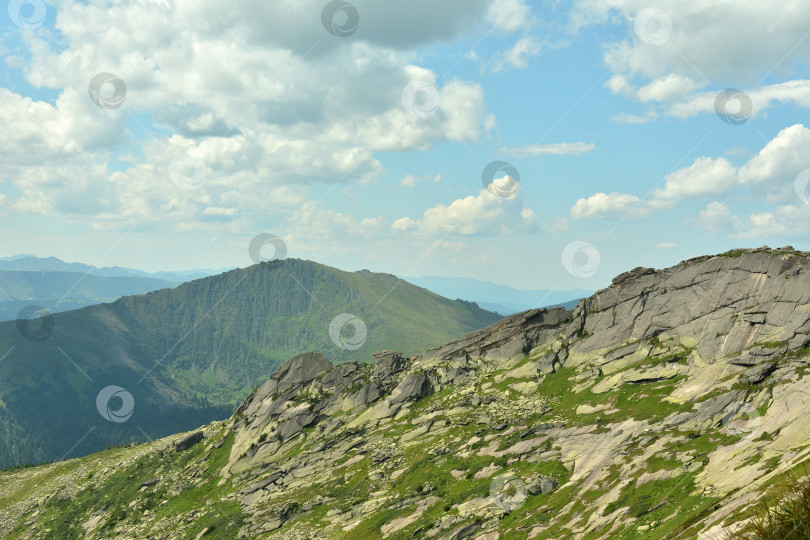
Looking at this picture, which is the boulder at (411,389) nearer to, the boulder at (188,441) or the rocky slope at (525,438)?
the rocky slope at (525,438)

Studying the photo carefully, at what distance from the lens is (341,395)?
127375 mm

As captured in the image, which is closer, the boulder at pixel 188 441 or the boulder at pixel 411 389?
the boulder at pixel 411 389

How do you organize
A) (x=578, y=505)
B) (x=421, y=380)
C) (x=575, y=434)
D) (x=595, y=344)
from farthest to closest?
(x=421, y=380), (x=595, y=344), (x=575, y=434), (x=578, y=505)

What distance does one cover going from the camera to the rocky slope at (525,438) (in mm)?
54031

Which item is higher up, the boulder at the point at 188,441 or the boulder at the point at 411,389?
the boulder at the point at 411,389

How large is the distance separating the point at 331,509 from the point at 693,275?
77.6 metres

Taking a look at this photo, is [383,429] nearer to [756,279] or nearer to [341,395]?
[341,395]

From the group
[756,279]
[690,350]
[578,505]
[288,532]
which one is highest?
[756,279]

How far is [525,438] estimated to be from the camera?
268 ft

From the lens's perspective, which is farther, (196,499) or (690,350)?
(196,499)

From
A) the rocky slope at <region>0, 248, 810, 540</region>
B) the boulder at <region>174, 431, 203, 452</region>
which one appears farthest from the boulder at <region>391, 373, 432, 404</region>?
the boulder at <region>174, 431, 203, 452</region>

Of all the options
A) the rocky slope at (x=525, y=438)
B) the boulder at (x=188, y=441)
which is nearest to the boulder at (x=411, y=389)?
the rocky slope at (x=525, y=438)

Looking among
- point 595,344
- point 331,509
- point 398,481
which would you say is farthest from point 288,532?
point 595,344

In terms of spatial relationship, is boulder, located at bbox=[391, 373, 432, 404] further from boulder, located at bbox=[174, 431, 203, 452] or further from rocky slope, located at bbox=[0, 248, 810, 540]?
boulder, located at bbox=[174, 431, 203, 452]
